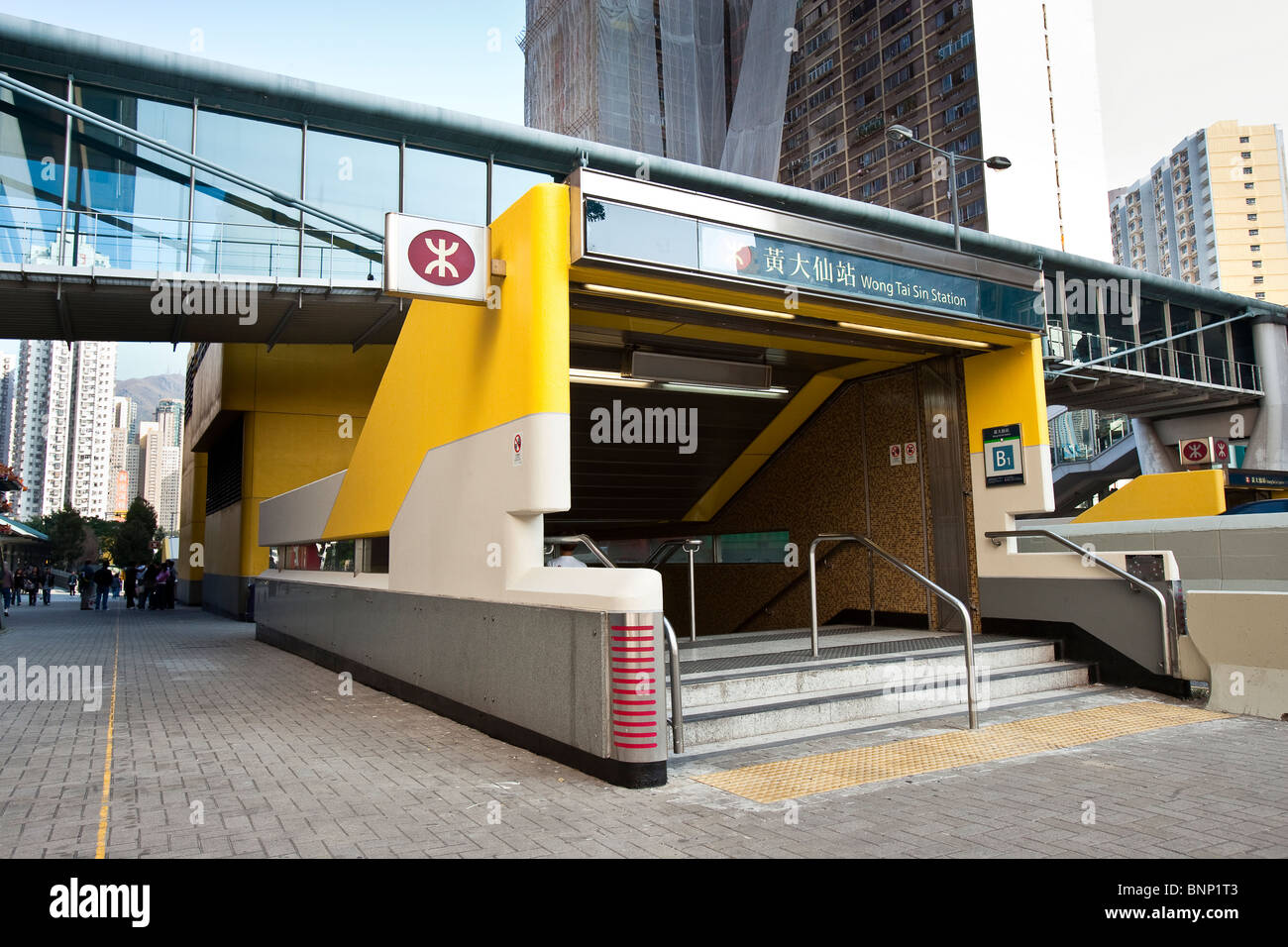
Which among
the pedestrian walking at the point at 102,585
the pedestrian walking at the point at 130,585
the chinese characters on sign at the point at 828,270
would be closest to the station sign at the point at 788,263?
the chinese characters on sign at the point at 828,270

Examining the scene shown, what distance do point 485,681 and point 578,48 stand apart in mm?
37658

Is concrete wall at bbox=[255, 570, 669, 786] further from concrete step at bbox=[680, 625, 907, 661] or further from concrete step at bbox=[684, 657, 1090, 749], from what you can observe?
concrete step at bbox=[680, 625, 907, 661]

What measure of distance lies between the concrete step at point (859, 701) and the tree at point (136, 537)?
73.9 metres

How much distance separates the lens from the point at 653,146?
3569 centimetres

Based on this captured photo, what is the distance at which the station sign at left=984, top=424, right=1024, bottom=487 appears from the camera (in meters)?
8.41

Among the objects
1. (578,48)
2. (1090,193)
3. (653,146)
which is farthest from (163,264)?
(1090,193)

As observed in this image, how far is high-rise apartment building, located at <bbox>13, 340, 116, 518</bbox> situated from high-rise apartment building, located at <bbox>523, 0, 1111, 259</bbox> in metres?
115

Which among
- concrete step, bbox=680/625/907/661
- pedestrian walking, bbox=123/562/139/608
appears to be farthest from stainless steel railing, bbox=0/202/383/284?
pedestrian walking, bbox=123/562/139/608

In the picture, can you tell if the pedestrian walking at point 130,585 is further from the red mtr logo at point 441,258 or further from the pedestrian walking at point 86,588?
the red mtr logo at point 441,258

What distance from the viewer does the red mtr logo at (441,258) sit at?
20.6 ft

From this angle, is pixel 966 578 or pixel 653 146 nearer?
pixel 966 578

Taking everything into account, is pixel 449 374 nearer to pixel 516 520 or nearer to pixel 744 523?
pixel 516 520

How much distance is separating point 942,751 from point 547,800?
2673 millimetres

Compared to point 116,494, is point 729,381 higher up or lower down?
lower down
